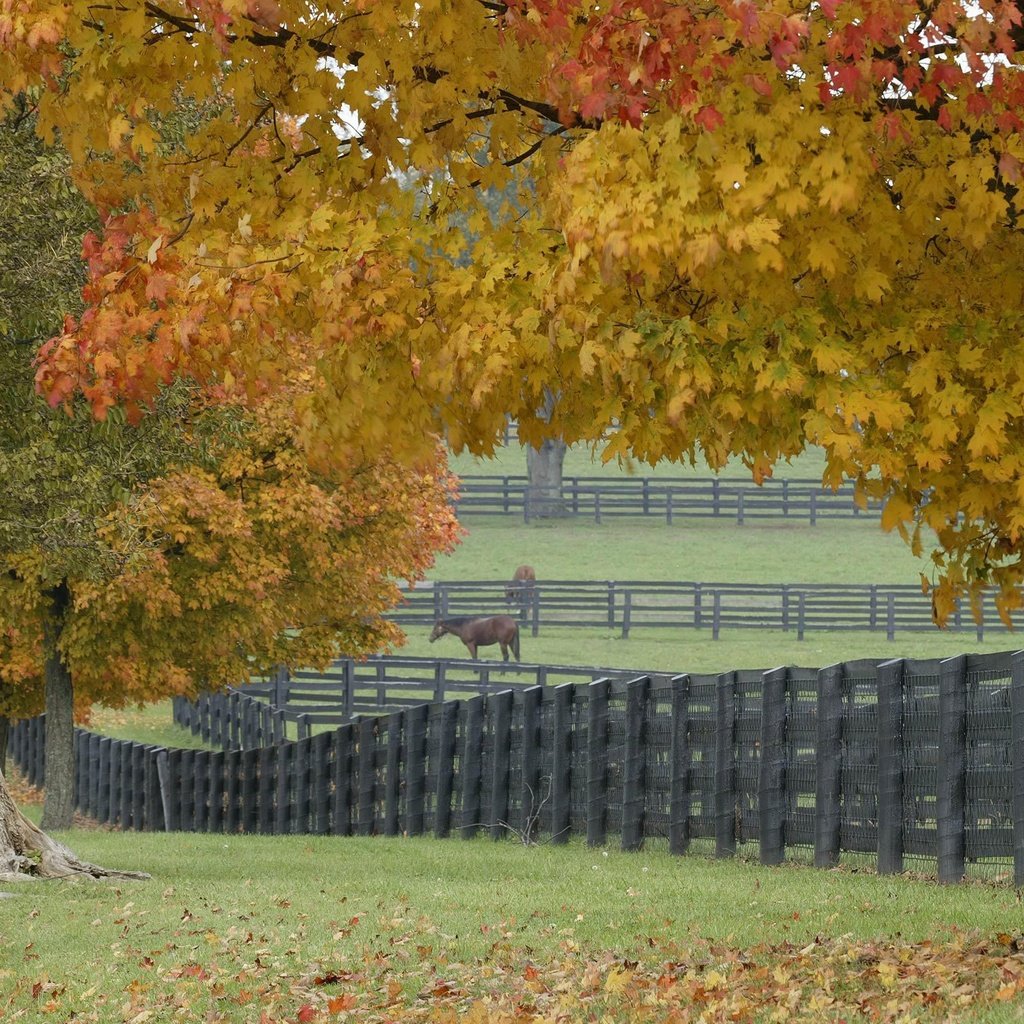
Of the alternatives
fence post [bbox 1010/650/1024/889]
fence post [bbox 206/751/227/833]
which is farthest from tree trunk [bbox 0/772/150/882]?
fence post [bbox 206/751/227/833]

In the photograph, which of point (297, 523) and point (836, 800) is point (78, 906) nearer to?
point (836, 800)

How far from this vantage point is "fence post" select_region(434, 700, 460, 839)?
62.7 ft

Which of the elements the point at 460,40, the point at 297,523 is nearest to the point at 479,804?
the point at 297,523

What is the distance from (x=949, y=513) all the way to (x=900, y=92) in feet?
5.73

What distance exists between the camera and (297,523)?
841 inches

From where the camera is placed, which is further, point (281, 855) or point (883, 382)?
point (281, 855)

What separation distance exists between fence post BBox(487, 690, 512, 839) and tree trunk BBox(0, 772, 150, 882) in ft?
14.4

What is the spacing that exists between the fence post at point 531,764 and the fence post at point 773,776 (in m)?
3.97

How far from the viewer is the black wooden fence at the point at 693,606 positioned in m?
42.3

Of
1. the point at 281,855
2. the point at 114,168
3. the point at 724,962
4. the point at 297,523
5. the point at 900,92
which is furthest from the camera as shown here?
the point at 297,523

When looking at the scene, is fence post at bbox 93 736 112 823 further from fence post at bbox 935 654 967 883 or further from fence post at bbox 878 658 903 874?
fence post at bbox 935 654 967 883

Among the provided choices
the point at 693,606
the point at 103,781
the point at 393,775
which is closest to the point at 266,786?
the point at 393,775

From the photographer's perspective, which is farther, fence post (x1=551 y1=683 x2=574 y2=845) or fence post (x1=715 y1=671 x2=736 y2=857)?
fence post (x1=551 y1=683 x2=574 y2=845)

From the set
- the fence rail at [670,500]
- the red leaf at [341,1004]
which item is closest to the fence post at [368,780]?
the red leaf at [341,1004]
